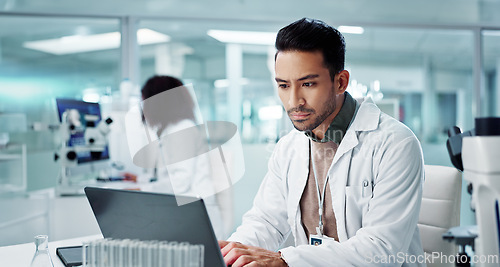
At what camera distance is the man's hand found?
1018 millimetres

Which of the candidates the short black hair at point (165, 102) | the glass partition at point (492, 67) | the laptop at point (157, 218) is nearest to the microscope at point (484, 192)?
the laptop at point (157, 218)

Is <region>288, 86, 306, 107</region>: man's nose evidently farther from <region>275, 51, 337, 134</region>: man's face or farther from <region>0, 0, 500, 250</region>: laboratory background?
<region>0, 0, 500, 250</region>: laboratory background

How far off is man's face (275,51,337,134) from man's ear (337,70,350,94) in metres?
0.06

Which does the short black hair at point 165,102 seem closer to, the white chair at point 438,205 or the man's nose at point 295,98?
the man's nose at point 295,98

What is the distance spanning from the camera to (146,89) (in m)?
2.70

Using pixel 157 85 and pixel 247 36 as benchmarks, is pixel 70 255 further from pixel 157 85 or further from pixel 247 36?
pixel 247 36

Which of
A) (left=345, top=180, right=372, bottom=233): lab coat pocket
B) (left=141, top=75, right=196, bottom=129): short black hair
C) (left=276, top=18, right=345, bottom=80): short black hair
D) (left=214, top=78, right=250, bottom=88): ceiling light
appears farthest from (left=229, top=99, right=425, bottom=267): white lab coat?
(left=214, top=78, right=250, bottom=88): ceiling light

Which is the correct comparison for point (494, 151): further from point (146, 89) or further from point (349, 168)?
point (146, 89)

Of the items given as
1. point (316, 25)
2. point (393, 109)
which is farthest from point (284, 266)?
point (393, 109)

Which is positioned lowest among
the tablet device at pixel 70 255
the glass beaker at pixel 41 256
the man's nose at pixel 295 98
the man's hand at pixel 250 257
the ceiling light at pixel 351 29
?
the tablet device at pixel 70 255

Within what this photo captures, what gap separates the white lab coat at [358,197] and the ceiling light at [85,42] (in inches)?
107

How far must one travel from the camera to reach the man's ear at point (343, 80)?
4.38ft

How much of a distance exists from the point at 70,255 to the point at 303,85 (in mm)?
862

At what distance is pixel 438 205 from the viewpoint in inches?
57.6
